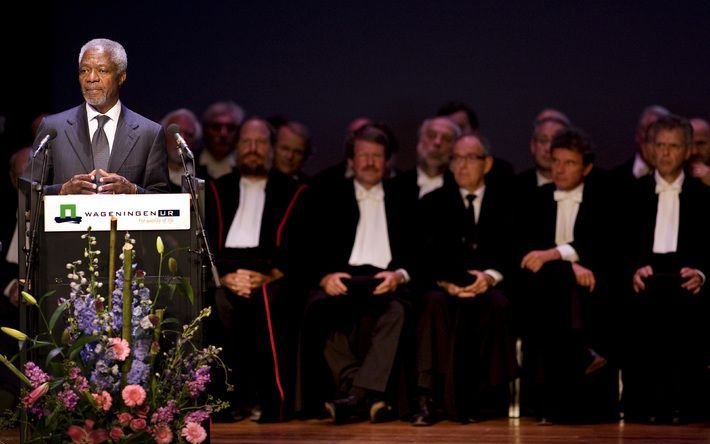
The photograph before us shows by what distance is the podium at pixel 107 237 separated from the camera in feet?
12.8

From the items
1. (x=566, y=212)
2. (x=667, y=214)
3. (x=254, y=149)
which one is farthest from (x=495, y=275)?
(x=254, y=149)

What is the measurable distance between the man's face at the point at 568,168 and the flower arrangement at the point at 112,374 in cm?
310

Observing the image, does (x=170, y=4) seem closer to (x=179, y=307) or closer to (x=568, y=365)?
(x=568, y=365)

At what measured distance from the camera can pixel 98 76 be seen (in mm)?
4250

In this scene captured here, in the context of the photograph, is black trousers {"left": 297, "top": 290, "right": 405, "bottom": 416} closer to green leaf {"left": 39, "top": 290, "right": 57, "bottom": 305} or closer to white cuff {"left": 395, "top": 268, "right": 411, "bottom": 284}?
white cuff {"left": 395, "top": 268, "right": 411, "bottom": 284}

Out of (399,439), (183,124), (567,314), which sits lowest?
(399,439)

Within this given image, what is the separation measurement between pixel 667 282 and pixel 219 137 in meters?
3.02

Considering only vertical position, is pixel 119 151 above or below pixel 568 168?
below

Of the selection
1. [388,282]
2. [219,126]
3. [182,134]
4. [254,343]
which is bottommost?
[254,343]

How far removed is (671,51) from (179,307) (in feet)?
15.3

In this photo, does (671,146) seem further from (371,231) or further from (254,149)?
Result: (254,149)

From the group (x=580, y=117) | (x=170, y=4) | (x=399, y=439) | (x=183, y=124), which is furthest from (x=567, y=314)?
(x=170, y=4)

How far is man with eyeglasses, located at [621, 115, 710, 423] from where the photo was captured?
5848mm

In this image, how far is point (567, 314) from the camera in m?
5.93
